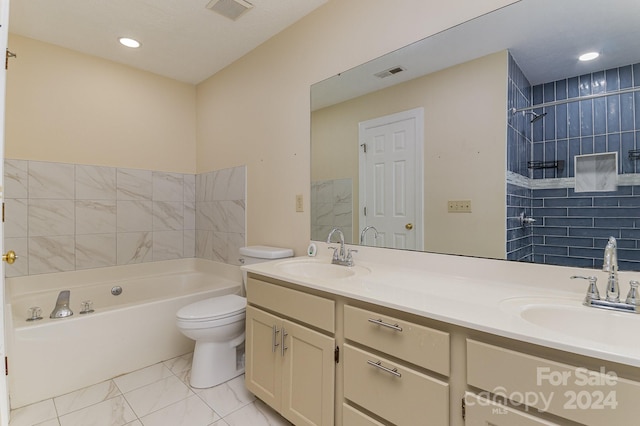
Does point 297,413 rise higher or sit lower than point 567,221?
lower

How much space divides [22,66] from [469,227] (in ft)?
11.0

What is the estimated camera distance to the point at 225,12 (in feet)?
6.76

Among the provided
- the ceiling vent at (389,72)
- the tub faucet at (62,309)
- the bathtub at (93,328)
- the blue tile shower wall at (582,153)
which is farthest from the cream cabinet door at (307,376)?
the tub faucet at (62,309)

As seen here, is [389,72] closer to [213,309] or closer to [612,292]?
[612,292]

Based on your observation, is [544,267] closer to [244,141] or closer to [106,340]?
[244,141]

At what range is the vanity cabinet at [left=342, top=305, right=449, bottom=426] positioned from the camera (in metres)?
0.97

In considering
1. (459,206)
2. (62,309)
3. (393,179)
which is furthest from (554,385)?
(62,309)

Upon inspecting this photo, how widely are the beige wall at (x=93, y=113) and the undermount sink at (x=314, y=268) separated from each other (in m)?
2.04

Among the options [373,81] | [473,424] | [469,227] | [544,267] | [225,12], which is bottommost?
[473,424]

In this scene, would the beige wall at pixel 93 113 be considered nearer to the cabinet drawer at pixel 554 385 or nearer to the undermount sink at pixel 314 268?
the undermount sink at pixel 314 268

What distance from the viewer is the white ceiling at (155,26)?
200cm

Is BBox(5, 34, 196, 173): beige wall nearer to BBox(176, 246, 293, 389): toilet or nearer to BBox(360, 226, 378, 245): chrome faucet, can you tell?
BBox(176, 246, 293, 389): toilet

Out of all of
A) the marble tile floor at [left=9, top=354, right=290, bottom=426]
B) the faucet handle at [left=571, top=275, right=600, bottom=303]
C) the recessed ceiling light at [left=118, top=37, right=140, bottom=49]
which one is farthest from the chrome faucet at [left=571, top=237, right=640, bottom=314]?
the recessed ceiling light at [left=118, top=37, right=140, bottom=49]

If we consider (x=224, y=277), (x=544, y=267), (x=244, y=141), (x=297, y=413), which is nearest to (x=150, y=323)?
(x=224, y=277)
